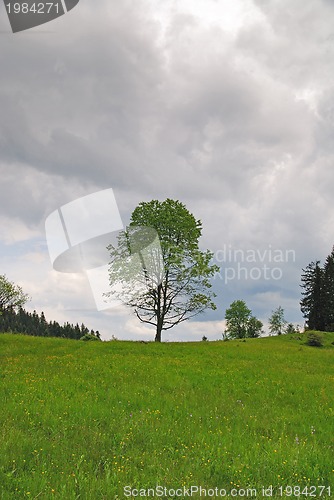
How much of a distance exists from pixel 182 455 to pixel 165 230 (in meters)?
31.6

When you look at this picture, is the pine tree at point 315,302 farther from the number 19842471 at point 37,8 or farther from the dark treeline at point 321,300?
the number 19842471 at point 37,8

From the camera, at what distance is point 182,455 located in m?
7.13

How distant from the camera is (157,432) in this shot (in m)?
8.36

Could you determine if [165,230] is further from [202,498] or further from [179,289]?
[202,498]

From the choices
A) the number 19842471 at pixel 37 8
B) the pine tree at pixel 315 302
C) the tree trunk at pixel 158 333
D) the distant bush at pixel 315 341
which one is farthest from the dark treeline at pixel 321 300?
the number 19842471 at pixel 37 8

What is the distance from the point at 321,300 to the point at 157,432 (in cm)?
7398

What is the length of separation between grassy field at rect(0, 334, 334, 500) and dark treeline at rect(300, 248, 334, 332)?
61558 mm

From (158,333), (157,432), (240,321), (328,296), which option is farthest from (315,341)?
(240,321)

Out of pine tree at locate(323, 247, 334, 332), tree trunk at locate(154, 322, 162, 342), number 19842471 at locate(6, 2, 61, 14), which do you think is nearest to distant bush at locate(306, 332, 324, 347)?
tree trunk at locate(154, 322, 162, 342)

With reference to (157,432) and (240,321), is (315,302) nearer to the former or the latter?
(240,321)

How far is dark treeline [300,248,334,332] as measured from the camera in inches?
2894

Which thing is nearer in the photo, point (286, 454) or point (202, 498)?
point (202, 498)

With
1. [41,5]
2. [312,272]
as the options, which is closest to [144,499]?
[41,5]

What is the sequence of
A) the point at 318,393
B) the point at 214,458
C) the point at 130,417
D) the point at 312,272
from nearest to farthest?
the point at 214,458 → the point at 130,417 → the point at 318,393 → the point at 312,272
